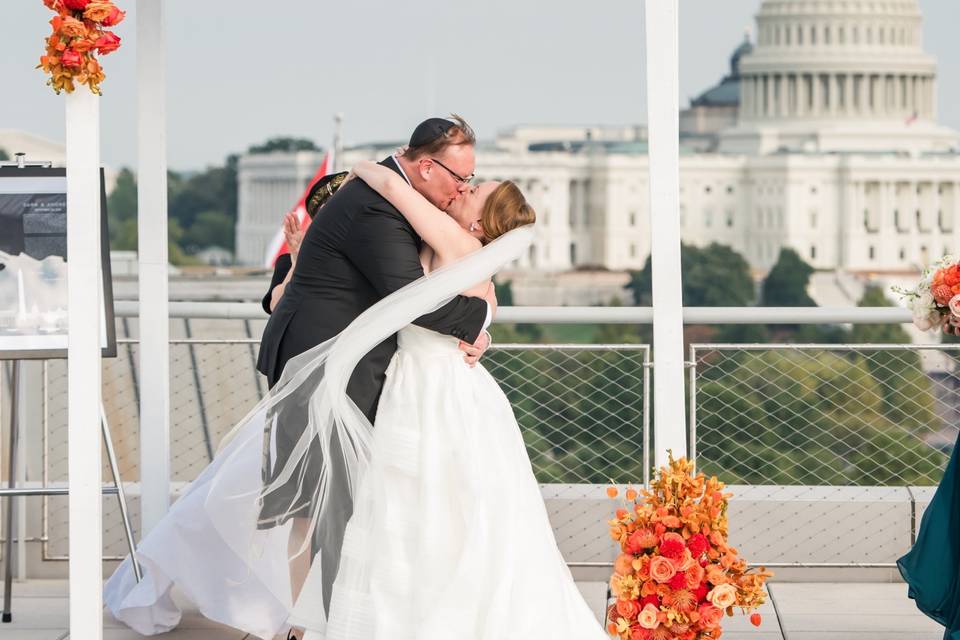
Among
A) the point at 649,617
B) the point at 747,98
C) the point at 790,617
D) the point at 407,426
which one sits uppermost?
the point at 747,98

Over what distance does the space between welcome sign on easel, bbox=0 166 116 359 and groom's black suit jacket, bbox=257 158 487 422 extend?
0.77 m

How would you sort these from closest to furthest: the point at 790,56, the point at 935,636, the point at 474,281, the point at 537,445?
the point at 474,281 → the point at 935,636 → the point at 537,445 → the point at 790,56

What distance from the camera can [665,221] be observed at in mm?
3633

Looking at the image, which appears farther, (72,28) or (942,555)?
(942,555)

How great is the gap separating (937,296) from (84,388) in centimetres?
186

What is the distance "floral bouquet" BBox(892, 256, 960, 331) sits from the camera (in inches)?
144

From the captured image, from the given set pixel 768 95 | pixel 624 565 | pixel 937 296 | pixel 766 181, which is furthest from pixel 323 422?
pixel 768 95

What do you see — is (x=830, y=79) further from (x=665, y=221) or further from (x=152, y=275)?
(x=665, y=221)

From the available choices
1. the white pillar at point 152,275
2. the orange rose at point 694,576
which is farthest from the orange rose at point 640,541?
the white pillar at point 152,275

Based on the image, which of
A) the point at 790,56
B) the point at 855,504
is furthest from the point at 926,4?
the point at 855,504

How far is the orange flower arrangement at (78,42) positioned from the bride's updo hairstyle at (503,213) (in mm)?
831

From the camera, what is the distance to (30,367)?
4895mm

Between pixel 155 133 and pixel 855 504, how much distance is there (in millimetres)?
2215

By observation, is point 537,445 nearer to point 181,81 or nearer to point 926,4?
point 181,81
